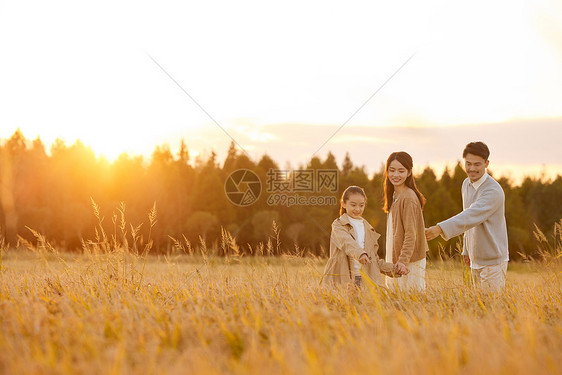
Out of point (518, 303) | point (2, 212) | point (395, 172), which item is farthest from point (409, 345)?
point (2, 212)

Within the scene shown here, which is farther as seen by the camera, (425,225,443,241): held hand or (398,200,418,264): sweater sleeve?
(425,225,443,241): held hand

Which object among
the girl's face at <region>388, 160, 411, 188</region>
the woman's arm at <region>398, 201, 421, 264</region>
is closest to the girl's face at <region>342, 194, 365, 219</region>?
the girl's face at <region>388, 160, 411, 188</region>

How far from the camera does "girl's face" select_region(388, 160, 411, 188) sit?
6.00m

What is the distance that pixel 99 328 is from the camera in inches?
160

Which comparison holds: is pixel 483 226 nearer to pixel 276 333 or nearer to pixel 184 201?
pixel 276 333

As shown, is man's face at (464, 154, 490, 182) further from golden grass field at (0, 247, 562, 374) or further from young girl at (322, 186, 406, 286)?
golden grass field at (0, 247, 562, 374)

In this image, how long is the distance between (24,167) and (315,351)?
116 ft

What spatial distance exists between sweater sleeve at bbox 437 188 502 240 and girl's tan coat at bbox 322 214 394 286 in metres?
0.82

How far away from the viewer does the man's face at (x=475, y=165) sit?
6.18 meters

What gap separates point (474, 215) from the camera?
6047 mm

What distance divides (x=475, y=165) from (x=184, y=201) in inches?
1150

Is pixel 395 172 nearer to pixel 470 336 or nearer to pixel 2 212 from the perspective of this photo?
pixel 470 336

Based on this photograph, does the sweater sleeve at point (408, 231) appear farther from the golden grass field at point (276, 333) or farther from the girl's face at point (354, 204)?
the girl's face at point (354, 204)
